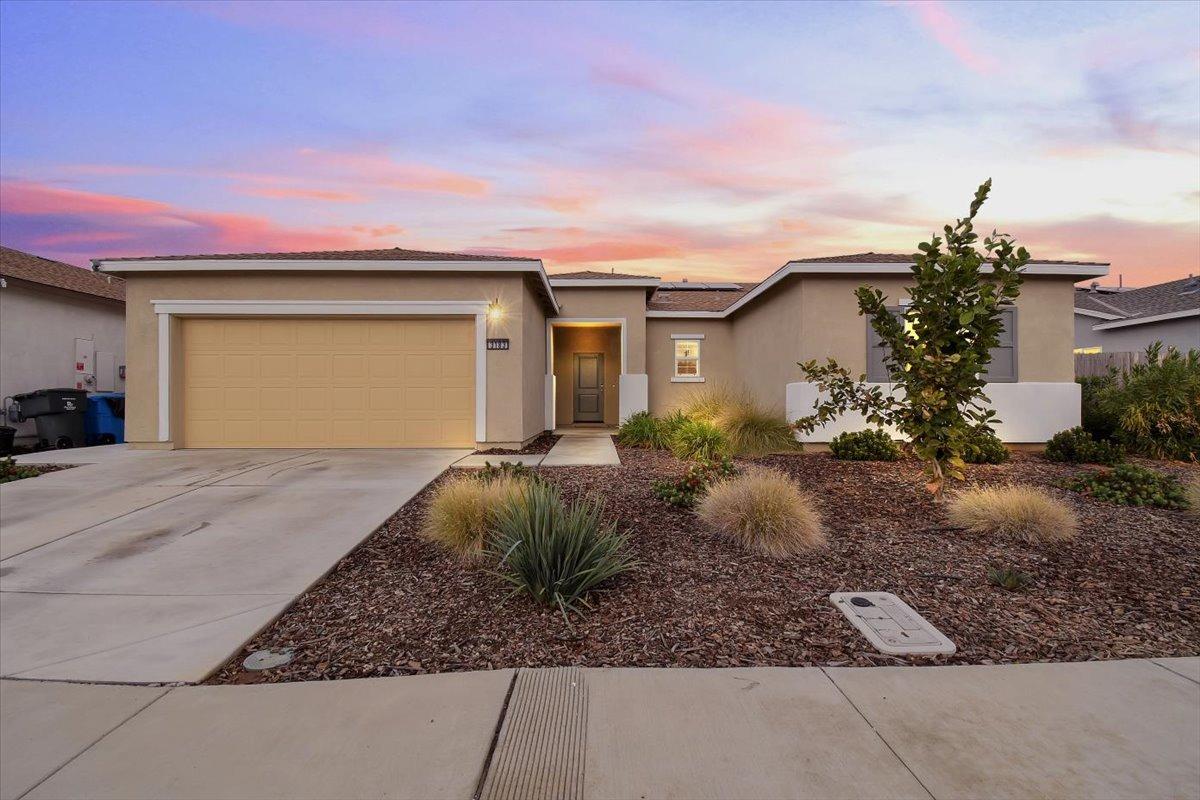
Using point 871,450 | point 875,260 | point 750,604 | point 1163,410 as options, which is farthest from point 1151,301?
point 750,604

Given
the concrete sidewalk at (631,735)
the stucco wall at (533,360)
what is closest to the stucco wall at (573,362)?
the stucco wall at (533,360)

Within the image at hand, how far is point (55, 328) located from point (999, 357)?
20.6 metres

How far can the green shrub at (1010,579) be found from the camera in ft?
13.9

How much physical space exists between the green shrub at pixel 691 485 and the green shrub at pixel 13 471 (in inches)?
341

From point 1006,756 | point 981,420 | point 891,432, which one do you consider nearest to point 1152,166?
point 891,432

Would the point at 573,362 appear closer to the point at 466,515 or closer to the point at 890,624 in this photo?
the point at 466,515

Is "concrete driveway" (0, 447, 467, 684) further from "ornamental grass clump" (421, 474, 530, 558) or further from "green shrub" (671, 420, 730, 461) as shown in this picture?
"green shrub" (671, 420, 730, 461)

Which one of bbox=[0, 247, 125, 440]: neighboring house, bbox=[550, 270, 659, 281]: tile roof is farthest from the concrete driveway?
bbox=[550, 270, 659, 281]: tile roof

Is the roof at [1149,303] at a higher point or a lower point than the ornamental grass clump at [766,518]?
higher

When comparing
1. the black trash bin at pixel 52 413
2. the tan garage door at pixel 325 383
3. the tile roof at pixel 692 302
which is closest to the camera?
the tan garage door at pixel 325 383

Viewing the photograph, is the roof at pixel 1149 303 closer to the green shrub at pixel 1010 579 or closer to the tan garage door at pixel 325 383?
the green shrub at pixel 1010 579

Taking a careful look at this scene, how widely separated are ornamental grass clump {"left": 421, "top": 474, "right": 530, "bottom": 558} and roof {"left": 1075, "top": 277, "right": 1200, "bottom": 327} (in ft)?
67.1

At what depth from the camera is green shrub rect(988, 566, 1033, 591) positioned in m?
4.23

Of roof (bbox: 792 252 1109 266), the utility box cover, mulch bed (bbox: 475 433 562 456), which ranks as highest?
roof (bbox: 792 252 1109 266)
